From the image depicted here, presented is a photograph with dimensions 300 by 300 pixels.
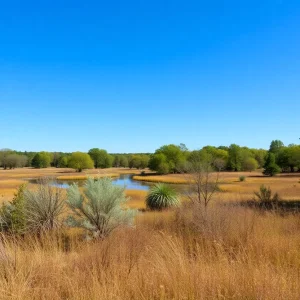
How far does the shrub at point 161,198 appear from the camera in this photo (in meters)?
18.6

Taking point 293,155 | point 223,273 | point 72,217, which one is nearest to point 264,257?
point 223,273

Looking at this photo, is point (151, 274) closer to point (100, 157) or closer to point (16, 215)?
point (16, 215)

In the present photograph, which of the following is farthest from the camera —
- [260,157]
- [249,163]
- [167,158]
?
[260,157]

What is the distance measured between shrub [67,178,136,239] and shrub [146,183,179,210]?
10814 millimetres

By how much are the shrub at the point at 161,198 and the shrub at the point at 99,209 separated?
10814 mm

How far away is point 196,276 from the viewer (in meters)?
3.37

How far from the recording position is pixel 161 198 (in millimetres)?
18625

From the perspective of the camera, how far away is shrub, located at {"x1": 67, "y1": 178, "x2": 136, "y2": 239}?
7.37m

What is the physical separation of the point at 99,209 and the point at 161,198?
1145 cm

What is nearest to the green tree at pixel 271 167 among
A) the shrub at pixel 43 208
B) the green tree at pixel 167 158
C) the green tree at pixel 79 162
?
the green tree at pixel 167 158

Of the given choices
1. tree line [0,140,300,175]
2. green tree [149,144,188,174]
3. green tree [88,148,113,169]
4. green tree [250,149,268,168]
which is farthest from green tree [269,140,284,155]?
green tree [88,148,113,169]

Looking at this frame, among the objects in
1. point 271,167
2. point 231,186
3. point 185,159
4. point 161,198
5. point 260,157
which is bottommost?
point 231,186

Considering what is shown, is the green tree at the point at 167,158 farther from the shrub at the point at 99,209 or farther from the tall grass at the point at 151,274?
the tall grass at the point at 151,274

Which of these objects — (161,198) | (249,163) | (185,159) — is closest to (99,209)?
(161,198)
